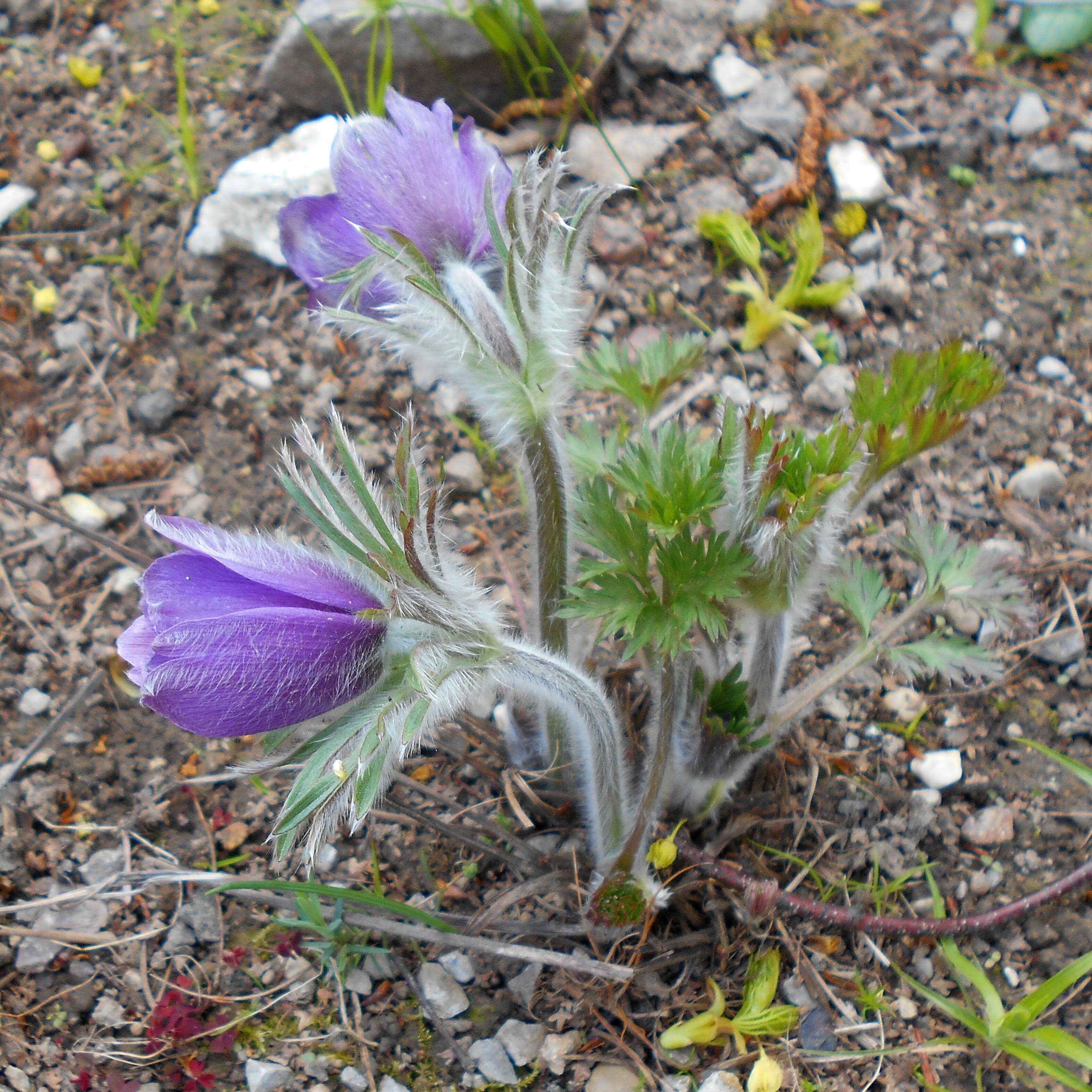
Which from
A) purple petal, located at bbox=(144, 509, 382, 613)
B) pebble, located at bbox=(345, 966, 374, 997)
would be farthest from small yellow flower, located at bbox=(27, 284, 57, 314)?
pebble, located at bbox=(345, 966, 374, 997)

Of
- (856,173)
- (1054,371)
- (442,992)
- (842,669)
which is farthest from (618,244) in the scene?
(442,992)

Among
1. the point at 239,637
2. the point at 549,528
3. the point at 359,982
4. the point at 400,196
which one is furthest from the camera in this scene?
the point at 359,982

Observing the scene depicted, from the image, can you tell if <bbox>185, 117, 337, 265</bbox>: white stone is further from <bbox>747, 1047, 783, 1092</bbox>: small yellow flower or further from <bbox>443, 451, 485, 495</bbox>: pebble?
<bbox>747, 1047, 783, 1092</bbox>: small yellow flower

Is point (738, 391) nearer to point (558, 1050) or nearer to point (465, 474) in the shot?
point (465, 474)

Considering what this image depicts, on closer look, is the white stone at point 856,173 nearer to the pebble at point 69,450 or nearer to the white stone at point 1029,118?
the white stone at point 1029,118

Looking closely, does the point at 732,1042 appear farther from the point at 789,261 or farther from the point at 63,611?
the point at 789,261

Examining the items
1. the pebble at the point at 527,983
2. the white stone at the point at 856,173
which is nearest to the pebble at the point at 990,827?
the pebble at the point at 527,983
